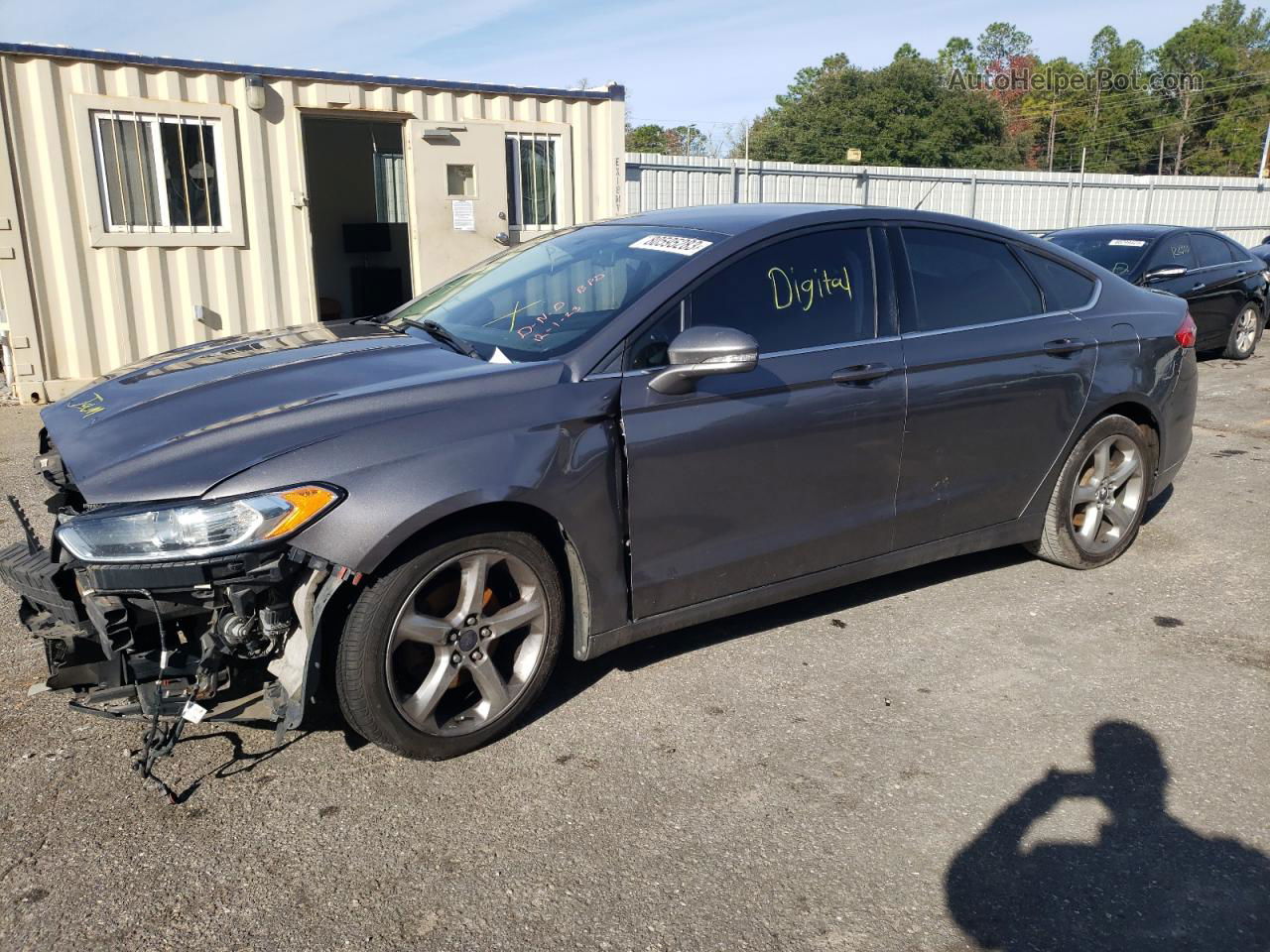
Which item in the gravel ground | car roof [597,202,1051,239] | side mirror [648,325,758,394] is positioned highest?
car roof [597,202,1051,239]

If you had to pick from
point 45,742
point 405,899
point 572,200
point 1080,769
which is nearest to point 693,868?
point 405,899

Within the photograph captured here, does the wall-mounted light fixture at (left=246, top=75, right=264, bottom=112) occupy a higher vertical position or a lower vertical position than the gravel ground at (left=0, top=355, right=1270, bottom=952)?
higher

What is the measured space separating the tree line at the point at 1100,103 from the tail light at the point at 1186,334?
51.5m

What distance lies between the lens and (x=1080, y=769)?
3.17 m

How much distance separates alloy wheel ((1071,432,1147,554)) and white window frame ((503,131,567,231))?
721cm

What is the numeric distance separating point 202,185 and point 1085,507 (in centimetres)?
810

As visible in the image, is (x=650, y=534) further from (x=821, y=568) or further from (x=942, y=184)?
(x=942, y=184)

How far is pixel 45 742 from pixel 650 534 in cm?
207

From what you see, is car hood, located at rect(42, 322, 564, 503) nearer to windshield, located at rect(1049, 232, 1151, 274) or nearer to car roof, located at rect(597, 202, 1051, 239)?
car roof, located at rect(597, 202, 1051, 239)

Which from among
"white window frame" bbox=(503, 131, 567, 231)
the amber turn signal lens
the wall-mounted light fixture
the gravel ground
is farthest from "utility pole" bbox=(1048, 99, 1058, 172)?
the amber turn signal lens

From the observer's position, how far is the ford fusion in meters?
2.81

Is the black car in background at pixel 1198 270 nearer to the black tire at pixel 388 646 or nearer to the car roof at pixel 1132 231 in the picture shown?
the car roof at pixel 1132 231

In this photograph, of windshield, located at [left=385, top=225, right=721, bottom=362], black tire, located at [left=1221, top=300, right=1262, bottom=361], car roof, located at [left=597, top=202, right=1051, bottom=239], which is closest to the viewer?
→ windshield, located at [left=385, top=225, right=721, bottom=362]

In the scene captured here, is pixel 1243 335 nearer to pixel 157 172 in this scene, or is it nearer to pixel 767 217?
pixel 767 217
